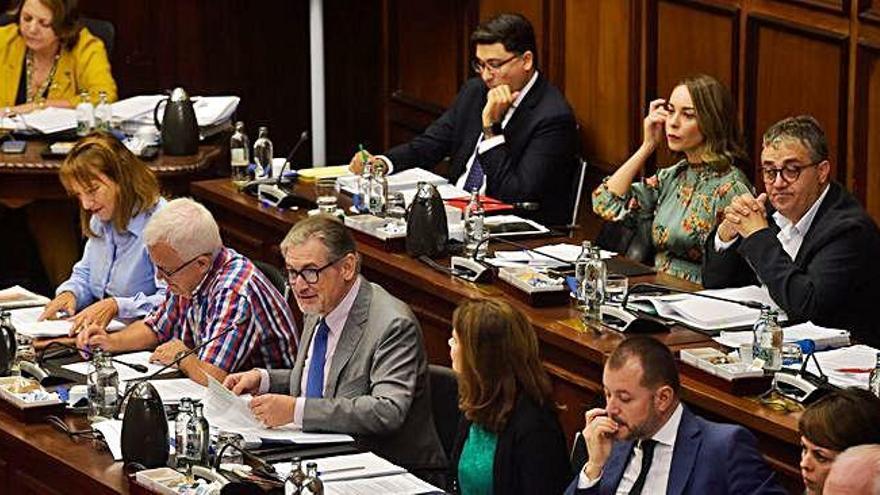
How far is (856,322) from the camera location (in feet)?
18.7

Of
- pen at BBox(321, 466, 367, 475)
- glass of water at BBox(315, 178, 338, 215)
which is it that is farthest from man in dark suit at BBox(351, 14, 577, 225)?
pen at BBox(321, 466, 367, 475)

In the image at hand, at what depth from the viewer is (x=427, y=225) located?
650 cm

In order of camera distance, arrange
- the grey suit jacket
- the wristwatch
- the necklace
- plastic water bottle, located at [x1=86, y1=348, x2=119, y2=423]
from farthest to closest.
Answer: the necklace → the wristwatch → plastic water bottle, located at [x1=86, y1=348, x2=119, y2=423] → the grey suit jacket

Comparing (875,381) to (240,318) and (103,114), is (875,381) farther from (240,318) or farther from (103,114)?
(103,114)

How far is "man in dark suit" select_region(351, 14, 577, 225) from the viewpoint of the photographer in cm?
749

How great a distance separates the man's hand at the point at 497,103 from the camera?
7543 mm

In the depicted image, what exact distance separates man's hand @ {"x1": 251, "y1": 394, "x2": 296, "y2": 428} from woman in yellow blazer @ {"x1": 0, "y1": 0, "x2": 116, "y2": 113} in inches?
137

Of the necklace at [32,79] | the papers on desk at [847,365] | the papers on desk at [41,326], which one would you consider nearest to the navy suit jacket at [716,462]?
the papers on desk at [847,365]

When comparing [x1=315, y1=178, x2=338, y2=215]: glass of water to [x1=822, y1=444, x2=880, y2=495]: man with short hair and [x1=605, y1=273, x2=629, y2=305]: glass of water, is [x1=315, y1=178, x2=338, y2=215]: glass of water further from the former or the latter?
[x1=822, y1=444, x2=880, y2=495]: man with short hair

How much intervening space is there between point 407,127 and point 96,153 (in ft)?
10.8

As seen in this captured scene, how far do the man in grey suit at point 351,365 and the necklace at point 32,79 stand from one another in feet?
11.0

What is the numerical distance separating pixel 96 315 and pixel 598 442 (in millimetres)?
2013

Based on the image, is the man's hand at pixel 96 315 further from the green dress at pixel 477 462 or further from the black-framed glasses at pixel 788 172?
the black-framed glasses at pixel 788 172

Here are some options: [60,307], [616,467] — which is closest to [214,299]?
[60,307]
